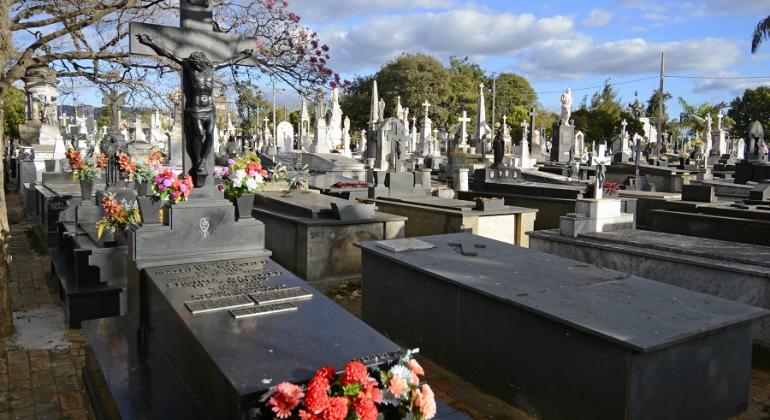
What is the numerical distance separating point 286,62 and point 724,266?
5.49 m

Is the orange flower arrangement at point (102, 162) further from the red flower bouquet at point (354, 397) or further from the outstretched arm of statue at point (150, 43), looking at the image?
the red flower bouquet at point (354, 397)

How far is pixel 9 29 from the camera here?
5.68 metres

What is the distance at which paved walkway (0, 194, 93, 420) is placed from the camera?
441 centimetres

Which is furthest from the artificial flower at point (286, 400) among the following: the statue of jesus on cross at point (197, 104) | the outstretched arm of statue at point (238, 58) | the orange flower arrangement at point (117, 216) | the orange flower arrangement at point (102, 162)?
the orange flower arrangement at point (102, 162)

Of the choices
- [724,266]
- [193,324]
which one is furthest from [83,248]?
[724,266]

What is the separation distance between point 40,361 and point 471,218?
21.4ft

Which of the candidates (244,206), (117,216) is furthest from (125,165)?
(244,206)

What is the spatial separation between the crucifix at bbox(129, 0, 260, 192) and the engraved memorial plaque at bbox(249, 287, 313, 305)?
167 cm

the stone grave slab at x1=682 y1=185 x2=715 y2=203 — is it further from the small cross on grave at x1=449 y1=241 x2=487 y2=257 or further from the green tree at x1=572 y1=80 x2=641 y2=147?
the green tree at x1=572 y1=80 x2=641 y2=147

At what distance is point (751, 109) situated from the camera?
62.2 meters

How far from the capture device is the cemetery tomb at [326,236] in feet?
27.0

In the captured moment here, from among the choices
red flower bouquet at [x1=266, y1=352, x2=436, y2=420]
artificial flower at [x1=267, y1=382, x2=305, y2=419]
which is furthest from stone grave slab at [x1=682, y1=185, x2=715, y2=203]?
artificial flower at [x1=267, y1=382, x2=305, y2=419]

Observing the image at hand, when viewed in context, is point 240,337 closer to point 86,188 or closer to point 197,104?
point 197,104

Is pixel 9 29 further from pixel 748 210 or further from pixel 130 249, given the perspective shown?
pixel 748 210
